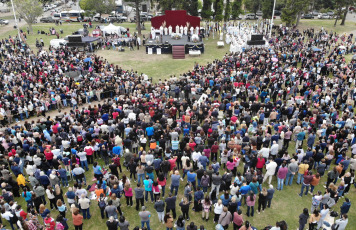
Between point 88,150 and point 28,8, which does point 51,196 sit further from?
point 28,8

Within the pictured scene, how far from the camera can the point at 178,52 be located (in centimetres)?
3108

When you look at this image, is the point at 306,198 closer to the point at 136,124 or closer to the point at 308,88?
the point at 136,124

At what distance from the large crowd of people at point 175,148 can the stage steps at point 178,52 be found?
28.3ft

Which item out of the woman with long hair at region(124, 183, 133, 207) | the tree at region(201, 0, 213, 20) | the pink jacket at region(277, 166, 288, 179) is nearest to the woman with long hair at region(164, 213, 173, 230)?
the woman with long hair at region(124, 183, 133, 207)

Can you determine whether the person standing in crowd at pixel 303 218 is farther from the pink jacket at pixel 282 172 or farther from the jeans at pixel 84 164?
the jeans at pixel 84 164

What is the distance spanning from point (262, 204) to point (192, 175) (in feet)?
8.95

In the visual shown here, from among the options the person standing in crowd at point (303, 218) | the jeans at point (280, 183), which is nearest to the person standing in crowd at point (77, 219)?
the person standing in crowd at point (303, 218)

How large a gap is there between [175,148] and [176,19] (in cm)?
2901

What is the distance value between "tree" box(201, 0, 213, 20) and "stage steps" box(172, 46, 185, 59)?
58.2ft

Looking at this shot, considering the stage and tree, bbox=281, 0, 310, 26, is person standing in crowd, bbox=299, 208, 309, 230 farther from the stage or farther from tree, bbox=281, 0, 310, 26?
tree, bbox=281, 0, 310, 26

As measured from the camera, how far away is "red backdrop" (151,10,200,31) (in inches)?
1480

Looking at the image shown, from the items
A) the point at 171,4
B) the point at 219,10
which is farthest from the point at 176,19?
the point at 219,10

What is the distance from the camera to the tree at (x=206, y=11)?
46.0m

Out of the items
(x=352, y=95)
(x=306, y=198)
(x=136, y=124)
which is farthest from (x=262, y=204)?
(x=352, y=95)
